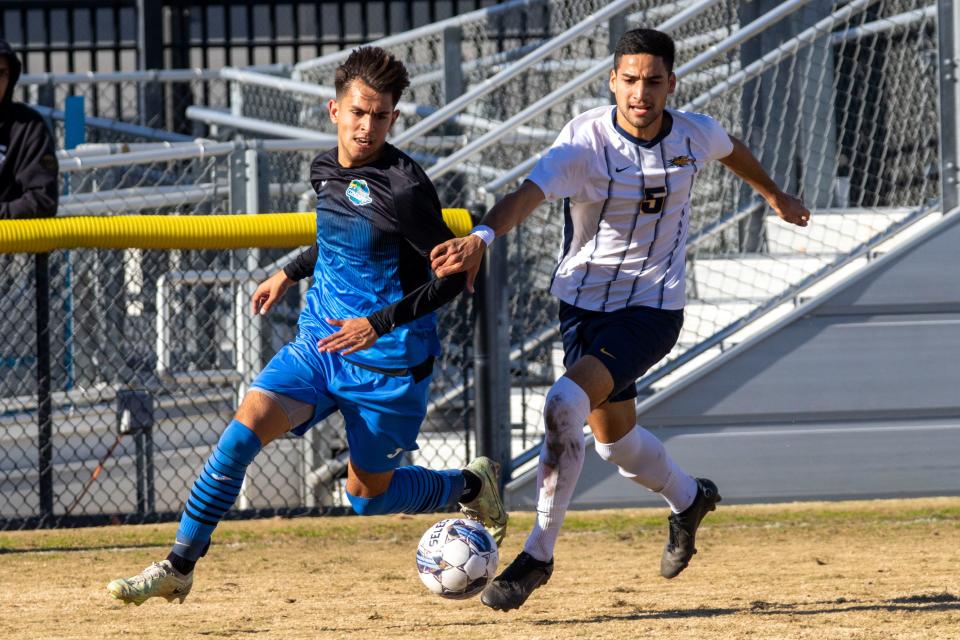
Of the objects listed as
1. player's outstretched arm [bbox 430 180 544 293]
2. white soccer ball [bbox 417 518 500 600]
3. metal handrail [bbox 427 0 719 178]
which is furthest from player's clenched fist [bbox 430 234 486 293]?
metal handrail [bbox 427 0 719 178]

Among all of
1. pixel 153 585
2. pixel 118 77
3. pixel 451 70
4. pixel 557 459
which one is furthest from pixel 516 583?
pixel 118 77

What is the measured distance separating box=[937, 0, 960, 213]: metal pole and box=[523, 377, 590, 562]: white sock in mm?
3804

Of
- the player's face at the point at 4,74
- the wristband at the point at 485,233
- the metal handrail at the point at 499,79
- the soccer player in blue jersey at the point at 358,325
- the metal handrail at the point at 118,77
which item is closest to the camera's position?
the wristband at the point at 485,233

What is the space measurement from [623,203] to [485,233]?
2.39 ft

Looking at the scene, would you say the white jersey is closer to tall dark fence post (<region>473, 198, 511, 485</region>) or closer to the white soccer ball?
the white soccer ball

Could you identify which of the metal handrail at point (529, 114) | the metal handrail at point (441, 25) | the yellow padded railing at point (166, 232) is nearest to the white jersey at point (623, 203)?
the yellow padded railing at point (166, 232)

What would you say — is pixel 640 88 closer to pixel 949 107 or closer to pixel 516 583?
pixel 516 583

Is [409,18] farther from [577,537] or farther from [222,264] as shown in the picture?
[577,537]

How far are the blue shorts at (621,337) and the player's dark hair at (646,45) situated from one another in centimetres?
92

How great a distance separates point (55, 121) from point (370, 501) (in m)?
7.48

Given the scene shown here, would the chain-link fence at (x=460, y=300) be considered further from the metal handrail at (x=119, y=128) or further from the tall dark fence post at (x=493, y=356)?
the metal handrail at (x=119, y=128)

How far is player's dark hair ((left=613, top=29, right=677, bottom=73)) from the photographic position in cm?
537

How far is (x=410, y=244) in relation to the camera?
5223 millimetres

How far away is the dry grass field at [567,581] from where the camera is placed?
5223mm
